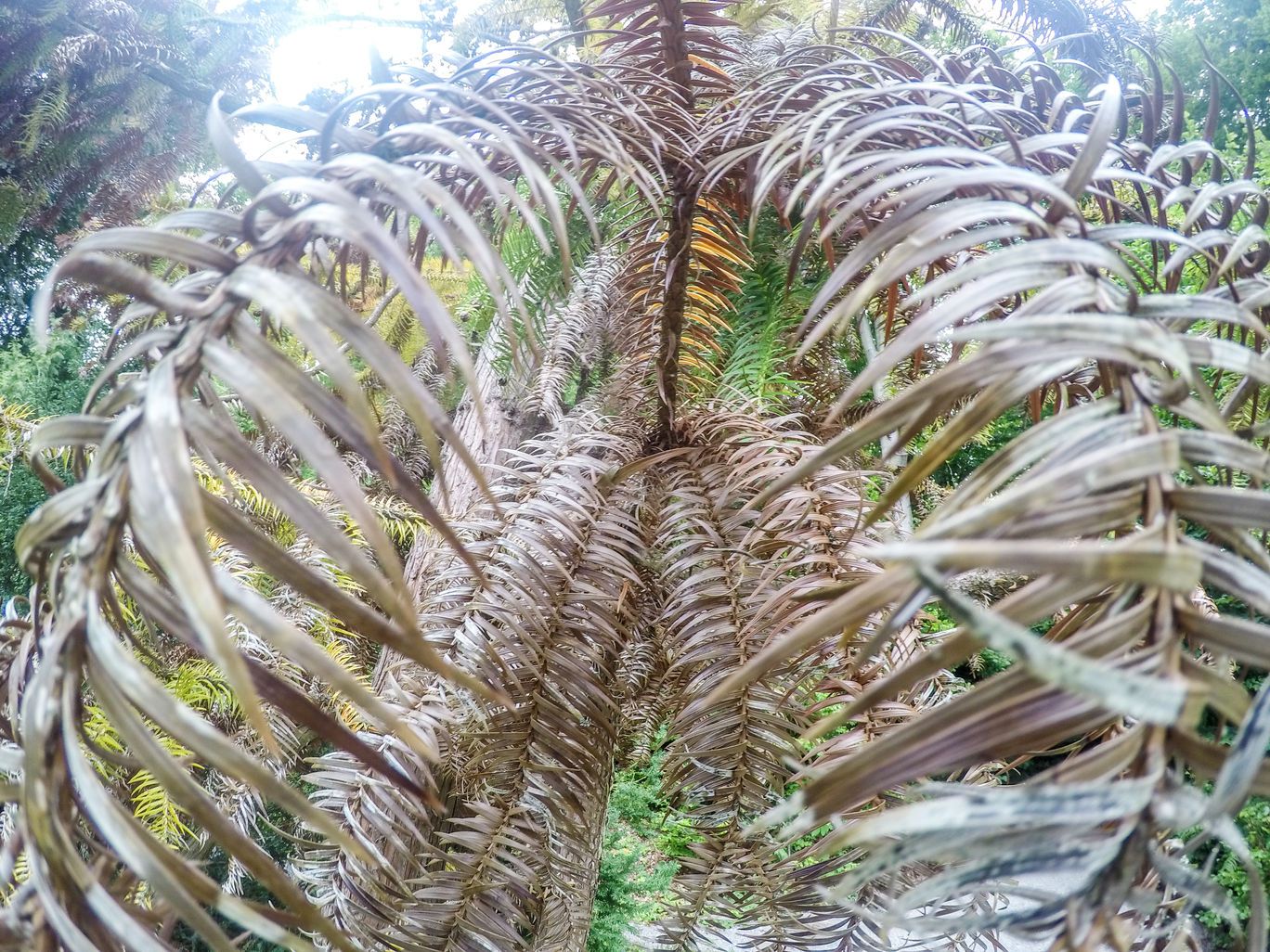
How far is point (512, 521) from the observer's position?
43 cm

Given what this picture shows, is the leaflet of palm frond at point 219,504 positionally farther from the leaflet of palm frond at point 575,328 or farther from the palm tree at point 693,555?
the leaflet of palm frond at point 575,328

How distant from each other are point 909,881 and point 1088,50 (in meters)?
1.31

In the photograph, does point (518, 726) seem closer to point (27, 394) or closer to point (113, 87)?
point (113, 87)

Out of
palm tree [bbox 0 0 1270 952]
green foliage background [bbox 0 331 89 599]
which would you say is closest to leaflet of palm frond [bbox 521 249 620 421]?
palm tree [bbox 0 0 1270 952]

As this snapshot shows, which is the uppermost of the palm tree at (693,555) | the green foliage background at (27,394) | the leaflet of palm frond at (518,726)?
the palm tree at (693,555)

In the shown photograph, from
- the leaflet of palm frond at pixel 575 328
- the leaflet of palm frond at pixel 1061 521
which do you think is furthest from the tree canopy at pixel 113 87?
the leaflet of palm frond at pixel 1061 521

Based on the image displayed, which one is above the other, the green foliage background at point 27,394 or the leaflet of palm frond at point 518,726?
the leaflet of palm frond at point 518,726

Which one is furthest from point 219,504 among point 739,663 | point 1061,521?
point 739,663

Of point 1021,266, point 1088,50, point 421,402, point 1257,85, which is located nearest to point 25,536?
point 421,402

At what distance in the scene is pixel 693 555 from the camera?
423 millimetres

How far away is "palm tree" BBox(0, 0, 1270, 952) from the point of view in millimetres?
114

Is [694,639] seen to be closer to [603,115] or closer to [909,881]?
[909,881]

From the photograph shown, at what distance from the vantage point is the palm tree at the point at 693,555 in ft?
0.37

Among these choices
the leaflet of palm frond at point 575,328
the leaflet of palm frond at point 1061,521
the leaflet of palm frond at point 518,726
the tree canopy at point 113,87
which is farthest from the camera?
the tree canopy at point 113,87
